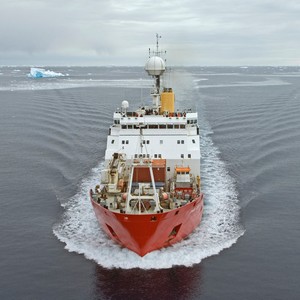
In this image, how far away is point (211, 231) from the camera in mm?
30922

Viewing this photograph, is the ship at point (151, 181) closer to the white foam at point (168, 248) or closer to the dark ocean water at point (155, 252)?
the white foam at point (168, 248)

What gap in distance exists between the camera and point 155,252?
2769cm

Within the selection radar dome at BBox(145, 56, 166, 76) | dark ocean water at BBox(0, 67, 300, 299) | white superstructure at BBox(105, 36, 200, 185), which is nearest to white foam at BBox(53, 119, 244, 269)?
dark ocean water at BBox(0, 67, 300, 299)

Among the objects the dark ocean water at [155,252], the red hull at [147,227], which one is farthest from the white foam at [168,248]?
the red hull at [147,227]

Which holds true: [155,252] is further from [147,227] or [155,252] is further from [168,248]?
[147,227]

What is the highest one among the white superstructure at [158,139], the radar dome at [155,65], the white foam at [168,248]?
the radar dome at [155,65]

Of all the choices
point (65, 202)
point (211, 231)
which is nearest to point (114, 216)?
point (211, 231)

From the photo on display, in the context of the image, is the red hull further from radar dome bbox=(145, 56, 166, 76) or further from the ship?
radar dome bbox=(145, 56, 166, 76)

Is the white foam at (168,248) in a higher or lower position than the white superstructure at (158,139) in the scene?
lower

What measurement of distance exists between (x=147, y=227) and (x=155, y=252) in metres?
2.67

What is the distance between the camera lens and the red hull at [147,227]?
2567cm

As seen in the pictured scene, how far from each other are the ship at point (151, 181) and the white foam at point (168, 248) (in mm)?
654

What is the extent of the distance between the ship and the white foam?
65cm

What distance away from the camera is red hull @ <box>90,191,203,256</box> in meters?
25.7
